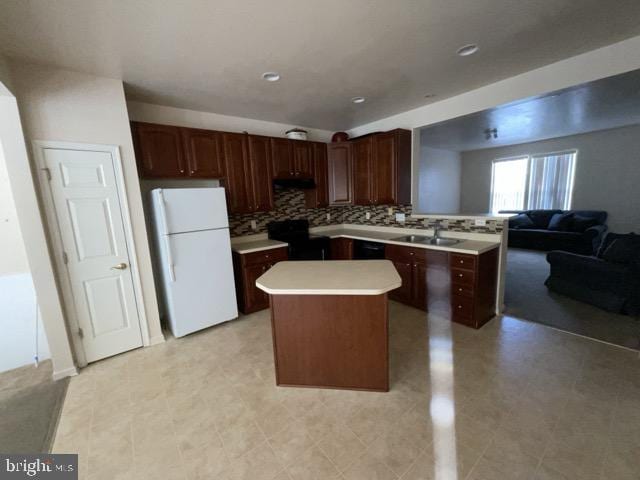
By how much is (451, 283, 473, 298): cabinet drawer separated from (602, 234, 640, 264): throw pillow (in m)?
1.82

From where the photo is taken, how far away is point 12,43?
70.0 inches

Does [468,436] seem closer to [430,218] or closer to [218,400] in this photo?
[218,400]

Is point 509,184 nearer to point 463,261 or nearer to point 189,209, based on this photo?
point 463,261

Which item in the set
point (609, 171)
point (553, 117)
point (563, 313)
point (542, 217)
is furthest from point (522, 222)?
point (563, 313)

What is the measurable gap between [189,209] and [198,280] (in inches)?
31.1

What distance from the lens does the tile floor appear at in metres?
1.43

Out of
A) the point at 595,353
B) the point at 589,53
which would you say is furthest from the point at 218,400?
the point at 589,53

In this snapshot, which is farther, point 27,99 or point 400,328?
point 400,328

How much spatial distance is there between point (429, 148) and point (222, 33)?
20.8ft

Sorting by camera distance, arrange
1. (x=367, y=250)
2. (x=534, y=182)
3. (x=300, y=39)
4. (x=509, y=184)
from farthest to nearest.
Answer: (x=509, y=184) < (x=534, y=182) < (x=367, y=250) < (x=300, y=39)

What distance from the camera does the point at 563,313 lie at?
306 centimetres

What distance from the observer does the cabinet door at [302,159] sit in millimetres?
3836

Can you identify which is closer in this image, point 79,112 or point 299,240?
point 79,112

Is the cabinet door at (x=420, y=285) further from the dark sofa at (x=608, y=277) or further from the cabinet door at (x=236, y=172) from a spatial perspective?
the cabinet door at (x=236, y=172)
